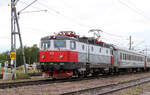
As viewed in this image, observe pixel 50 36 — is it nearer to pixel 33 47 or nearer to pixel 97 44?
pixel 97 44

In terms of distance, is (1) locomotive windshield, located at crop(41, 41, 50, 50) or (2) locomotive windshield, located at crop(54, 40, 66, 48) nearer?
(2) locomotive windshield, located at crop(54, 40, 66, 48)

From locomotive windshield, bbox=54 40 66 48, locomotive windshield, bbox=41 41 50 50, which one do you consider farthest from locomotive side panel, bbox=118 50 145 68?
locomotive windshield, bbox=41 41 50 50

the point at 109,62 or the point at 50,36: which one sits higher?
the point at 50,36

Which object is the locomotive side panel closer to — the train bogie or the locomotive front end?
the train bogie

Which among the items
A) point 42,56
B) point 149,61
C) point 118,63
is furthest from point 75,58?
point 149,61

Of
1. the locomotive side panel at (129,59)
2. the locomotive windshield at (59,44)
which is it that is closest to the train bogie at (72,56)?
the locomotive windshield at (59,44)

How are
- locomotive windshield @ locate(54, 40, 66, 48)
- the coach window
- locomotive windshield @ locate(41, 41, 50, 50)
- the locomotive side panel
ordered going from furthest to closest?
the locomotive side panel
locomotive windshield @ locate(41, 41, 50, 50)
the coach window
locomotive windshield @ locate(54, 40, 66, 48)

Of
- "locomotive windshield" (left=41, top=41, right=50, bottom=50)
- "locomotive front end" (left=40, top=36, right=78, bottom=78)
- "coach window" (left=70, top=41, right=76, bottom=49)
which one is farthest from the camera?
"locomotive windshield" (left=41, top=41, right=50, bottom=50)

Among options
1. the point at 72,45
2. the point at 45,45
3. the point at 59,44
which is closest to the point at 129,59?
the point at 72,45

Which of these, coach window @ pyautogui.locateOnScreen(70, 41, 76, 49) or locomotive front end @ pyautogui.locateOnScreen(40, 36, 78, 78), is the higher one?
coach window @ pyautogui.locateOnScreen(70, 41, 76, 49)

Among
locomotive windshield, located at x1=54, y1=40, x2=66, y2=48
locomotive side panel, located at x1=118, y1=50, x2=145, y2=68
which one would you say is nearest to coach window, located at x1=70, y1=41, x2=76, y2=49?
locomotive windshield, located at x1=54, y1=40, x2=66, y2=48

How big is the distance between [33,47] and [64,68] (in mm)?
101542

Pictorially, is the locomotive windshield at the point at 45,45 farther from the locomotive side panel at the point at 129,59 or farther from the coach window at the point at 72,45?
the locomotive side panel at the point at 129,59

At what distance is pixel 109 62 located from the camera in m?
27.0
